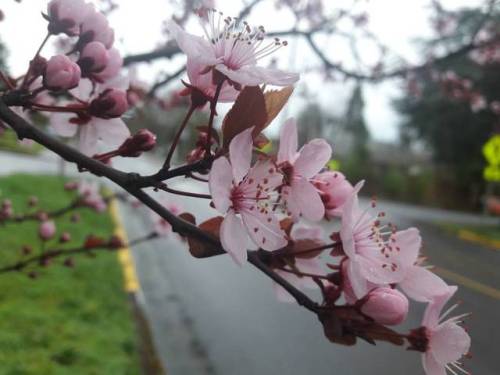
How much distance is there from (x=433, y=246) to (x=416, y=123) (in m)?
11.5

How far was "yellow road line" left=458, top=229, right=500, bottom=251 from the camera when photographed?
12927 mm

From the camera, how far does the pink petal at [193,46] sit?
0.72 m

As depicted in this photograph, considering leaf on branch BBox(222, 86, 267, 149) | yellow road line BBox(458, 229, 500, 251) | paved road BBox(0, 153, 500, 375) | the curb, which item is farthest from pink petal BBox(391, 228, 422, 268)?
yellow road line BBox(458, 229, 500, 251)

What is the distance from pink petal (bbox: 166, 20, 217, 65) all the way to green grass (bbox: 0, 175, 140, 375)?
1604 millimetres

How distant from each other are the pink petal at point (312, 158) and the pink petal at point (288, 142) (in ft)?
0.07

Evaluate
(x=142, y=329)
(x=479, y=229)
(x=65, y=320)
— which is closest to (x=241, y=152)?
(x=65, y=320)

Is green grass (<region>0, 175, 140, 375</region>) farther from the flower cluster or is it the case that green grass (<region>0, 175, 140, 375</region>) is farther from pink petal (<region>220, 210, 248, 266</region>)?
pink petal (<region>220, 210, 248, 266</region>)

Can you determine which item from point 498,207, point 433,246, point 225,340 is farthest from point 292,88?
point 498,207

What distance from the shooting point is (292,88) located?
76 cm

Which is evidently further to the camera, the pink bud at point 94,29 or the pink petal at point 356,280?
the pink bud at point 94,29

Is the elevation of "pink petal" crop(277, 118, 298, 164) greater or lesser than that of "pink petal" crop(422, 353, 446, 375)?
greater

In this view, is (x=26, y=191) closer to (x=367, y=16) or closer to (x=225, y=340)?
(x=225, y=340)

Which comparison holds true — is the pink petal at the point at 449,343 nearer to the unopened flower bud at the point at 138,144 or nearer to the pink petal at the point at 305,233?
the pink petal at the point at 305,233

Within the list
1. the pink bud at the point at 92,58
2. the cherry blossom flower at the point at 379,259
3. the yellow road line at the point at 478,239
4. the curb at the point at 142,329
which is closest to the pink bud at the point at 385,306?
the cherry blossom flower at the point at 379,259
